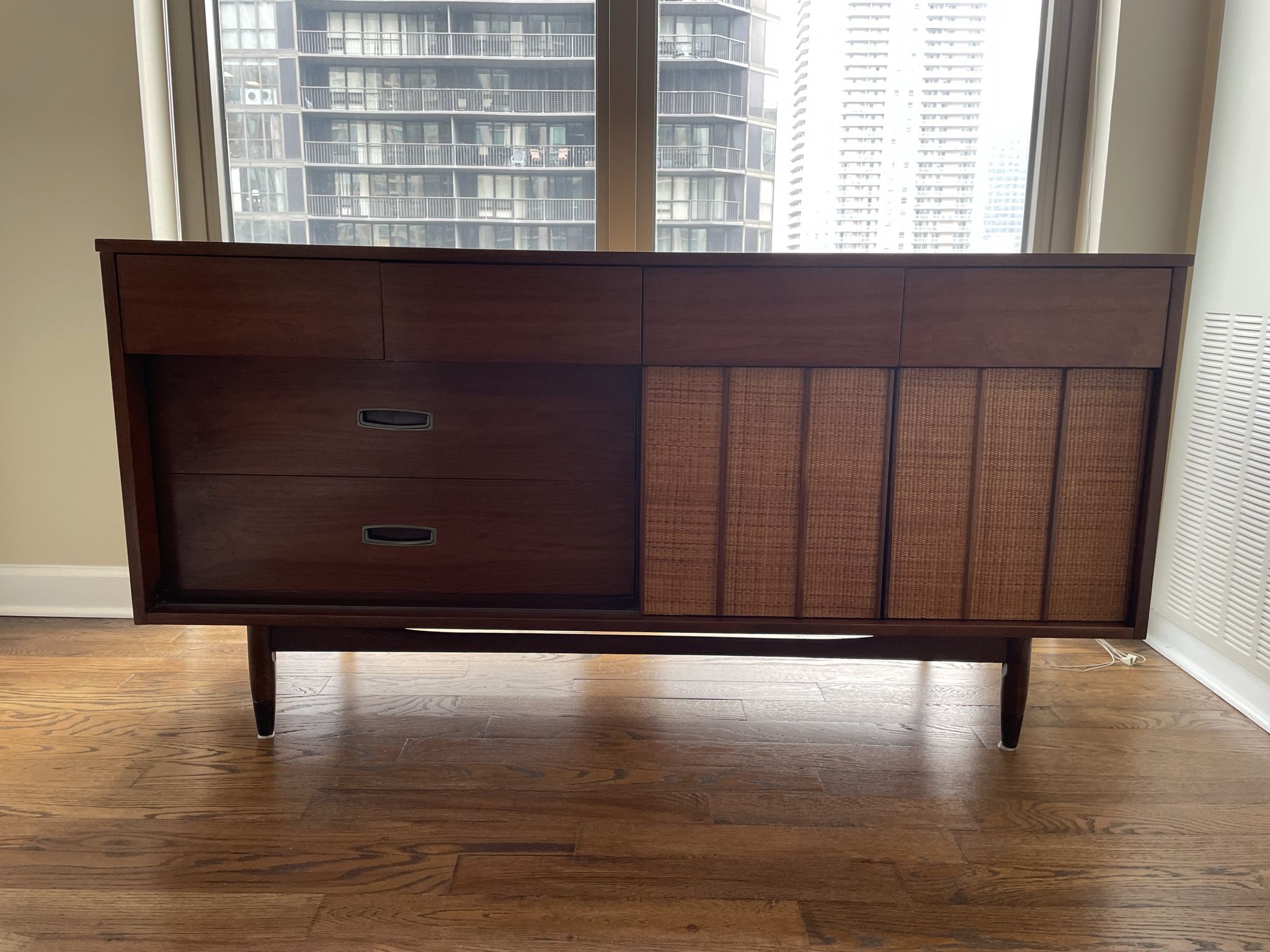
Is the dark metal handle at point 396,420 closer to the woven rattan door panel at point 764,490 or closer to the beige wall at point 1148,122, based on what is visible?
the woven rattan door panel at point 764,490

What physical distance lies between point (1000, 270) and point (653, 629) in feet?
2.30

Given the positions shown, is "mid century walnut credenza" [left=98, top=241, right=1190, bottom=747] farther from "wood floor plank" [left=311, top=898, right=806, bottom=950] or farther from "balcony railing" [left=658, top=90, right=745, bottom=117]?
"balcony railing" [left=658, top=90, right=745, bottom=117]

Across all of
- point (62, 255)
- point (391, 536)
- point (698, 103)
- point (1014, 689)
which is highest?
point (698, 103)

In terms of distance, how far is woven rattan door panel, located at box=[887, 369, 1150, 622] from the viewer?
3.90ft

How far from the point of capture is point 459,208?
1848 millimetres

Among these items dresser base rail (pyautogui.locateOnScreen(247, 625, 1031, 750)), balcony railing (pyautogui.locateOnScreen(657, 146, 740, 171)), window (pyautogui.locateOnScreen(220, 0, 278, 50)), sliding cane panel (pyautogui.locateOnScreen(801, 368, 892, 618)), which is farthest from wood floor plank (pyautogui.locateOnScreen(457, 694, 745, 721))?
window (pyautogui.locateOnScreen(220, 0, 278, 50))

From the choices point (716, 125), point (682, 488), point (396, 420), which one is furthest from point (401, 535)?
point (716, 125)

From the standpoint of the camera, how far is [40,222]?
1790 millimetres

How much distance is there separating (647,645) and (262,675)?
61 centimetres

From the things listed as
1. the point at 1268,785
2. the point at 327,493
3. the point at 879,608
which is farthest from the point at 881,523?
the point at 327,493

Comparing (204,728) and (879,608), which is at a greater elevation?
(879,608)

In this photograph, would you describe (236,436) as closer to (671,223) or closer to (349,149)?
(349,149)

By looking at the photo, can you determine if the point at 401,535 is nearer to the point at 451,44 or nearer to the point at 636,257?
the point at 636,257

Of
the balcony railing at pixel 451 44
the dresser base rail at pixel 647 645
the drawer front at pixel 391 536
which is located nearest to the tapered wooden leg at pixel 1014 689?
the dresser base rail at pixel 647 645
